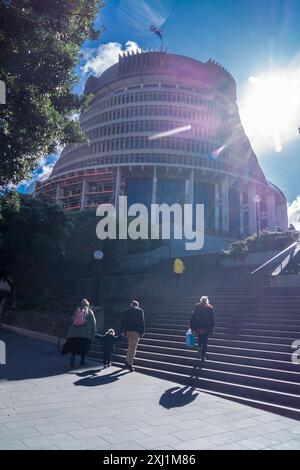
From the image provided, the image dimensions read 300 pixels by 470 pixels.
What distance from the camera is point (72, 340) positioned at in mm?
9453

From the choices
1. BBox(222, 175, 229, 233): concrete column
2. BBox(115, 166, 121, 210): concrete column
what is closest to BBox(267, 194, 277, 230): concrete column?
BBox(222, 175, 229, 233): concrete column

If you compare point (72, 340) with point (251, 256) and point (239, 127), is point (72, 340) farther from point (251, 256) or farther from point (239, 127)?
point (239, 127)

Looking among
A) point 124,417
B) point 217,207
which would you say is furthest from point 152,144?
point 124,417

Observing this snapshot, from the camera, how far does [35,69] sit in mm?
8148

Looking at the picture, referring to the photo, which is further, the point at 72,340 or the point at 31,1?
the point at 72,340

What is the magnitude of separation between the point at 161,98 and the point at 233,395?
62658 millimetres

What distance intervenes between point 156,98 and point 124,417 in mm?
64127

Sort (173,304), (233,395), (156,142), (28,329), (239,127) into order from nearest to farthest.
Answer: (233,395)
(173,304)
(28,329)
(156,142)
(239,127)

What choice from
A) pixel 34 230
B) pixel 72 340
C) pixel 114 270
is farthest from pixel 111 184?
pixel 72 340

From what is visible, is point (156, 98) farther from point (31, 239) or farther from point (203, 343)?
point (203, 343)

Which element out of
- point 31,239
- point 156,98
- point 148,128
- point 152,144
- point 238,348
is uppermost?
point 156,98

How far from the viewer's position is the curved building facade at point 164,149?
60438 mm

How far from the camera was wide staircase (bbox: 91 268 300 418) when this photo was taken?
7.03m

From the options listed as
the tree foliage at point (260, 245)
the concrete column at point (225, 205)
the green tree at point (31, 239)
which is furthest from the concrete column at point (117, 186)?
the tree foliage at point (260, 245)
